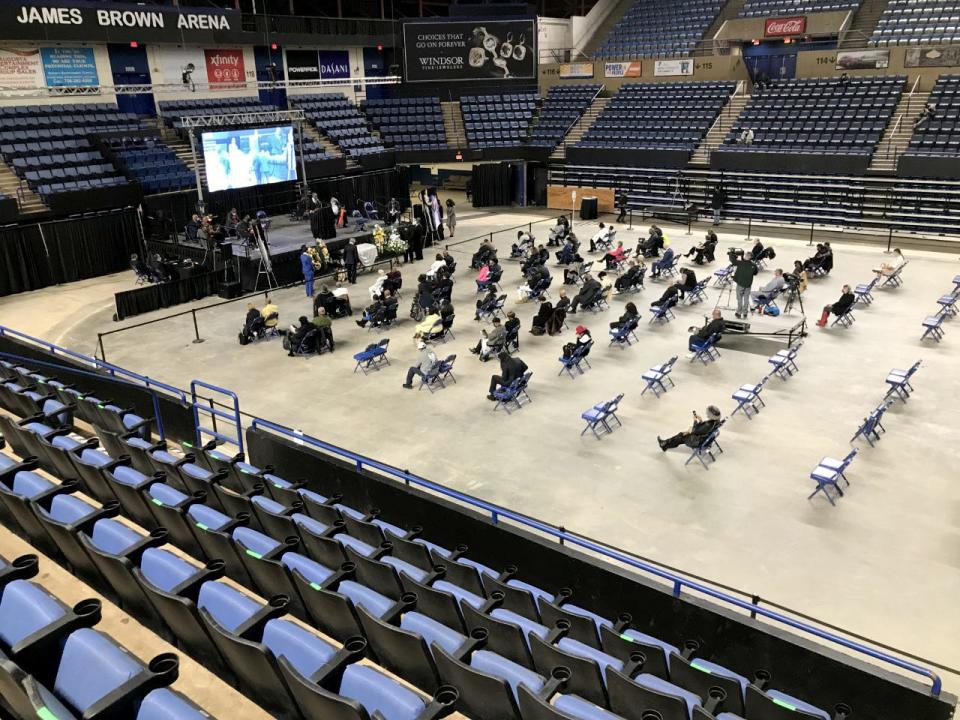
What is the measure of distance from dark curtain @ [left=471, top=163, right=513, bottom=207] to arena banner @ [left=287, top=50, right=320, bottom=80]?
9.70 meters

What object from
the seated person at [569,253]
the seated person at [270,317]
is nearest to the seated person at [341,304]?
the seated person at [270,317]

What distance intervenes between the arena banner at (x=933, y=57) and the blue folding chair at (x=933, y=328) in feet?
63.6

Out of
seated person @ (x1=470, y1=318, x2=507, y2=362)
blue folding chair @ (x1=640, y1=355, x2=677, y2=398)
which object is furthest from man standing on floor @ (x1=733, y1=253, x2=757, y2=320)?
seated person @ (x1=470, y1=318, x2=507, y2=362)

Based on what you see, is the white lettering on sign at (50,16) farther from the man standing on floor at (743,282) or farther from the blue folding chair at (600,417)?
the blue folding chair at (600,417)

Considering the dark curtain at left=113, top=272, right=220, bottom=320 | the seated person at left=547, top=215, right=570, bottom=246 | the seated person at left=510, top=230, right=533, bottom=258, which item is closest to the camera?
the dark curtain at left=113, top=272, right=220, bottom=320

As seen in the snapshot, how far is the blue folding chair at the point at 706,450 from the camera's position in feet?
36.9

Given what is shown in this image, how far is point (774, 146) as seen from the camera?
3031 centimetres

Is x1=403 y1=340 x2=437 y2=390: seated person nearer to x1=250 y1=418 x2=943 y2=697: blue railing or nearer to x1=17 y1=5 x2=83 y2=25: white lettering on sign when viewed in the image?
x1=250 y1=418 x2=943 y2=697: blue railing

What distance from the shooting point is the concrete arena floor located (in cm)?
887

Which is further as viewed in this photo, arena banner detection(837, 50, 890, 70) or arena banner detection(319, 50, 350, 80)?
arena banner detection(319, 50, 350, 80)

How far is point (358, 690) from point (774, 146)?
3027 cm

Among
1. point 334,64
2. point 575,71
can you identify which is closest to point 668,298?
point 575,71

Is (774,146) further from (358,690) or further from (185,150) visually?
(358,690)

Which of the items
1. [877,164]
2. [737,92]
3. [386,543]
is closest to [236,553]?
[386,543]
